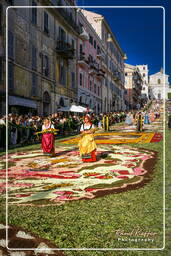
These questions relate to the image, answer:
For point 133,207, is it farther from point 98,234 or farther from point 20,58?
point 20,58

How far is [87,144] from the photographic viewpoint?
7.96 m

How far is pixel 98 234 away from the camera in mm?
2791

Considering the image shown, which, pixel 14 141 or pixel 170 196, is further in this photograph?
pixel 14 141

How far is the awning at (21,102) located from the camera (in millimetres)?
16789

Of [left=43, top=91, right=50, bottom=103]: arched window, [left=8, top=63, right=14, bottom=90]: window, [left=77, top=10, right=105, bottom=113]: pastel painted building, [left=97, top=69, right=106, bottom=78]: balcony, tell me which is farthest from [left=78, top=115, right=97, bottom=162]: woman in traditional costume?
[left=97, top=69, right=106, bottom=78]: balcony

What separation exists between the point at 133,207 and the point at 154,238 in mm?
1082

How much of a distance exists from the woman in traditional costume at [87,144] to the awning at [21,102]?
31.5 feet

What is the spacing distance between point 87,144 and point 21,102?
36.5 feet

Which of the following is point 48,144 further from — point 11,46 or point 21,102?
point 11,46

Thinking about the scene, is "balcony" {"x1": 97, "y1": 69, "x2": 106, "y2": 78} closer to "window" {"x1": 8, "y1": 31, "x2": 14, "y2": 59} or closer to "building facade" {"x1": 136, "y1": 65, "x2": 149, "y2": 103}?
"building facade" {"x1": 136, "y1": 65, "x2": 149, "y2": 103}

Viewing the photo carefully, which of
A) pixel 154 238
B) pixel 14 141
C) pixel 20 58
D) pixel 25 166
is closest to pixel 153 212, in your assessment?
pixel 154 238

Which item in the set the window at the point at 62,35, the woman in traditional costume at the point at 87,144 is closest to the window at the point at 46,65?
the window at the point at 62,35

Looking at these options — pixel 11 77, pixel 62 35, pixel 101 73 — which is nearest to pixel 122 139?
pixel 11 77

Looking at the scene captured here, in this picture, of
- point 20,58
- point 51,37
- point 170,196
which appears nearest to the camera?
point 170,196
